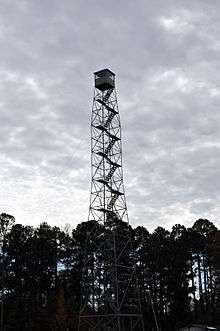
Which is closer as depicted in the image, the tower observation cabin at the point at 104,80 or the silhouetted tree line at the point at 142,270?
the tower observation cabin at the point at 104,80

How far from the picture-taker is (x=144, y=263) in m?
71.1

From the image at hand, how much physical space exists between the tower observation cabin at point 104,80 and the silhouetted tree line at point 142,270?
21.2 meters

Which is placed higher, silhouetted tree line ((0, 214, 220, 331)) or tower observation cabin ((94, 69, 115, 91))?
tower observation cabin ((94, 69, 115, 91))

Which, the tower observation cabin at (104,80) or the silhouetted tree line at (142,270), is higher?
the tower observation cabin at (104,80)

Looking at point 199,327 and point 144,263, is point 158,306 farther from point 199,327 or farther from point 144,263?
point 199,327

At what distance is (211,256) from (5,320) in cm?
2769

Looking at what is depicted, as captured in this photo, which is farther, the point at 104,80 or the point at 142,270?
the point at 142,270

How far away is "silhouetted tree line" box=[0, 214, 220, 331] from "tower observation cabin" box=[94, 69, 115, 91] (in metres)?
21.2

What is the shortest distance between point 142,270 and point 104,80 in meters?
33.9

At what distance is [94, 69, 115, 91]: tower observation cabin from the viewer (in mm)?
46438

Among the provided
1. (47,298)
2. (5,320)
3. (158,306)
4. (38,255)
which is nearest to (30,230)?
(38,255)

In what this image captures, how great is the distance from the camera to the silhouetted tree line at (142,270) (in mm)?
61844

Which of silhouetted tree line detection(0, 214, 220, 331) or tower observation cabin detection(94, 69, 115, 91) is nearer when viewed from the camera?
tower observation cabin detection(94, 69, 115, 91)

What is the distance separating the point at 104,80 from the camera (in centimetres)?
4638
